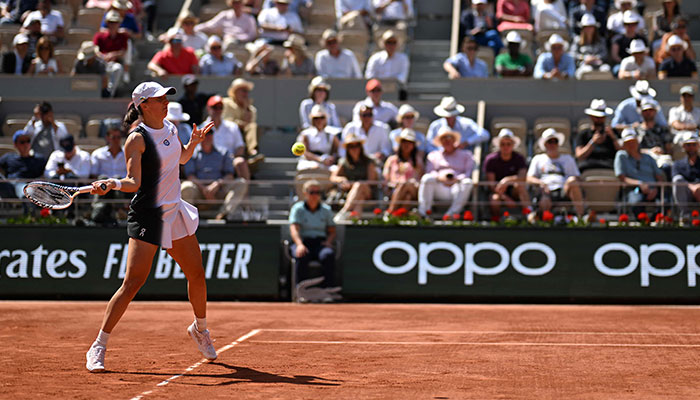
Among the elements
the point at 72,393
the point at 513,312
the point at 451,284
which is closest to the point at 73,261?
the point at 451,284

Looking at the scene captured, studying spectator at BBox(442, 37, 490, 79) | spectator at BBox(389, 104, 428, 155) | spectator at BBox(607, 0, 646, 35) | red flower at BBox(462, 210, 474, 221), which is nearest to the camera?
red flower at BBox(462, 210, 474, 221)

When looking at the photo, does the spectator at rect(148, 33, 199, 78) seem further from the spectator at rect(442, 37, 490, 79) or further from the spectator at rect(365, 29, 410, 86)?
the spectator at rect(442, 37, 490, 79)

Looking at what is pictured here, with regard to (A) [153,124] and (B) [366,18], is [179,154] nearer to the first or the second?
(A) [153,124]

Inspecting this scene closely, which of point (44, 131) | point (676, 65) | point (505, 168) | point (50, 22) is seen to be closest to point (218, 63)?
point (44, 131)

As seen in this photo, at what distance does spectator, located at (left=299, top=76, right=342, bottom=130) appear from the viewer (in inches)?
677

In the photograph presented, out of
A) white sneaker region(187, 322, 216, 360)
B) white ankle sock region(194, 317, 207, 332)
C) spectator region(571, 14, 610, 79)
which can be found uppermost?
spectator region(571, 14, 610, 79)

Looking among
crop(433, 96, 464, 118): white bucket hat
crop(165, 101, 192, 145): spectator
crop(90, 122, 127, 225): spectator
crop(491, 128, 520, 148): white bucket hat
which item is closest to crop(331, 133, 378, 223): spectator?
crop(433, 96, 464, 118): white bucket hat

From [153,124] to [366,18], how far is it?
545 inches

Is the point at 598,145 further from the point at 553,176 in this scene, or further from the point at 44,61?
the point at 44,61

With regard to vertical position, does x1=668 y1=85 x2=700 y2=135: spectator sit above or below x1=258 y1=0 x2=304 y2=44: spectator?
below

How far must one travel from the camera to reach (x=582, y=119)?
17438mm

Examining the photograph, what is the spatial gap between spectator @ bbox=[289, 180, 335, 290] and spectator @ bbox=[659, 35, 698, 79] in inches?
269

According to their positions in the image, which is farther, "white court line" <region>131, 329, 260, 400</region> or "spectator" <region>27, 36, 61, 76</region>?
"spectator" <region>27, 36, 61, 76</region>

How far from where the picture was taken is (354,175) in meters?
15.4
